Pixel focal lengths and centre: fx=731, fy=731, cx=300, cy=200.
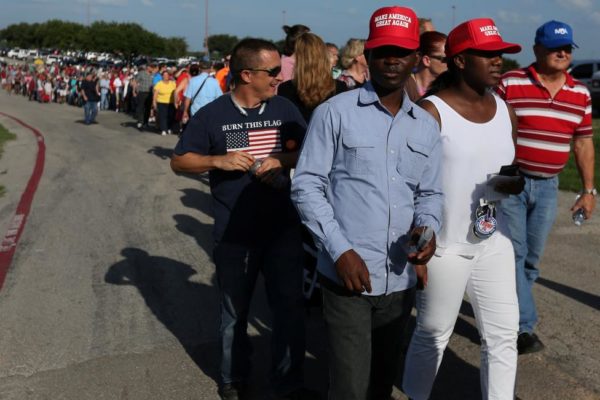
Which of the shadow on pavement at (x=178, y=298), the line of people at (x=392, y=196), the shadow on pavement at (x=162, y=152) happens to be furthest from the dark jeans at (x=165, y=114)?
the line of people at (x=392, y=196)

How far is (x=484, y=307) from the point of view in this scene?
3393mm

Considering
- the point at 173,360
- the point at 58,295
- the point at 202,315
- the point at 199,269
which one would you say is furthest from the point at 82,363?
the point at 199,269

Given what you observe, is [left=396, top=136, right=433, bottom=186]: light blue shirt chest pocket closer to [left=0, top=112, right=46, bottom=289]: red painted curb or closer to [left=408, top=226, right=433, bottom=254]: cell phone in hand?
[left=408, top=226, right=433, bottom=254]: cell phone in hand

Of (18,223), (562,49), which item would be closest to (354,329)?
(562,49)

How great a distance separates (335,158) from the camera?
2.93 metres

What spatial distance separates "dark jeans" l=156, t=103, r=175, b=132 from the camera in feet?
62.5

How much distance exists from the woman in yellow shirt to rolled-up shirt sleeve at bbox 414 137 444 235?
1605cm

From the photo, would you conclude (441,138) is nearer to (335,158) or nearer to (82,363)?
(335,158)

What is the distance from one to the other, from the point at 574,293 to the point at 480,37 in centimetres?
350

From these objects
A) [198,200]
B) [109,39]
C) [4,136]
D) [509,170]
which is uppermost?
[109,39]

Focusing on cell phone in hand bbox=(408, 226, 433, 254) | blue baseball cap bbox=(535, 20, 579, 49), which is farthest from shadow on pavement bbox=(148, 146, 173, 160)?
cell phone in hand bbox=(408, 226, 433, 254)

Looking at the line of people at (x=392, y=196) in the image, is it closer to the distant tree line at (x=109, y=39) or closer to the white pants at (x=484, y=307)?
the white pants at (x=484, y=307)

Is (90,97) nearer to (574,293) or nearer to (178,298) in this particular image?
(178,298)

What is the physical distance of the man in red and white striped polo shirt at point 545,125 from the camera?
171 inches
